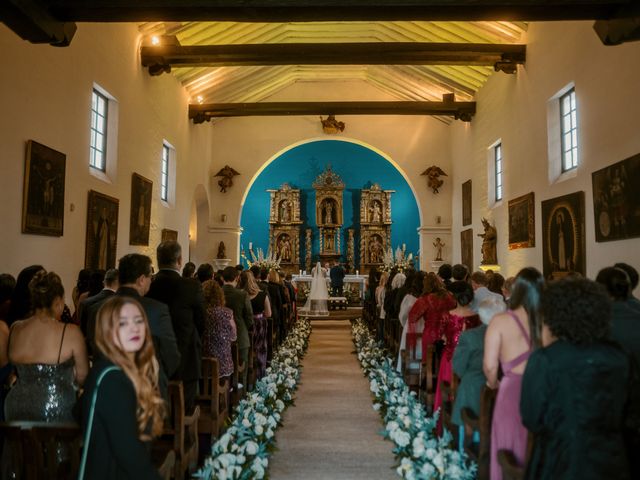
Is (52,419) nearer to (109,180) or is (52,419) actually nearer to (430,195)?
(109,180)

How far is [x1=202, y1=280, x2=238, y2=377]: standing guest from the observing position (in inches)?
199

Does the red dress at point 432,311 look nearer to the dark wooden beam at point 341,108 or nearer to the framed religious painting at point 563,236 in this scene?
the framed religious painting at point 563,236

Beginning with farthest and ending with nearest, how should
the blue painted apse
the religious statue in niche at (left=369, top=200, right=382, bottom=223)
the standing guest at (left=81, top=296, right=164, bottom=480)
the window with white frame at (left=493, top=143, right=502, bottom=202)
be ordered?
the blue painted apse, the religious statue in niche at (left=369, top=200, right=382, bottom=223), the window with white frame at (left=493, top=143, right=502, bottom=202), the standing guest at (left=81, top=296, right=164, bottom=480)

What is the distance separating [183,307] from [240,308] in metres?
1.90

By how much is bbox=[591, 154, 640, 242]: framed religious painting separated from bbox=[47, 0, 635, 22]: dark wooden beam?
1.98 metres

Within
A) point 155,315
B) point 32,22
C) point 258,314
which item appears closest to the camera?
point 155,315

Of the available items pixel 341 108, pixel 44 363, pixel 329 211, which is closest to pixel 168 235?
pixel 341 108

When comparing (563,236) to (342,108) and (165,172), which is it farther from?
(165,172)

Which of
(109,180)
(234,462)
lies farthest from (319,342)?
(234,462)

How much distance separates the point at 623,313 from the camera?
318cm

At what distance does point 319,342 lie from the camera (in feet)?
36.4

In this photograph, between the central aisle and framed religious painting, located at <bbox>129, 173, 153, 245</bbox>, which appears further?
framed religious painting, located at <bbox>129, 173, 153, 245</bbox>

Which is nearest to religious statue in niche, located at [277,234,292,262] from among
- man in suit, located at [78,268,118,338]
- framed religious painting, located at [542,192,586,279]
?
framed religious painting, located at [542,192,586,279]

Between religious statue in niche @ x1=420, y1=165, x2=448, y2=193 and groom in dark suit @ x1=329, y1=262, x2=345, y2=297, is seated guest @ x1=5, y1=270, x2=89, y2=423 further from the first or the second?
religious statue in niche @ x1=420, y1=165, x2=448, y2=193
